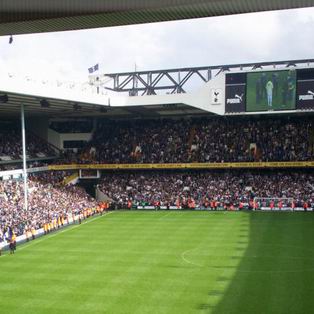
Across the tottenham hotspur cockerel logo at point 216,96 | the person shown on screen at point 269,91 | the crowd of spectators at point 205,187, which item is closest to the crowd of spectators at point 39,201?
the crowd of spectators at point 205,187

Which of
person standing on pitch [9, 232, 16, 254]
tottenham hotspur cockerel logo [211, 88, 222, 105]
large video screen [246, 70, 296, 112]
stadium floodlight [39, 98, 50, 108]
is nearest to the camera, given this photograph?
person standing on pitch [9, 232, 16, 254]

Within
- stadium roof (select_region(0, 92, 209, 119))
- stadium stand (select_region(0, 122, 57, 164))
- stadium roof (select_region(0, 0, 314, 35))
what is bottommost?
stadium stand (select_region(0, 122, 57, 164))

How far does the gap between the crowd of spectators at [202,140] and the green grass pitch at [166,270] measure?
39.4 feet

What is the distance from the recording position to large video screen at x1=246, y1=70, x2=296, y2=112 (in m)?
38.8

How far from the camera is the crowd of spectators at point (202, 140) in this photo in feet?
144

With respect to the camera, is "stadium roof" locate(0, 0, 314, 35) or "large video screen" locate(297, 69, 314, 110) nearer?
"stadium roof" locate(0, 0, 314, 35)

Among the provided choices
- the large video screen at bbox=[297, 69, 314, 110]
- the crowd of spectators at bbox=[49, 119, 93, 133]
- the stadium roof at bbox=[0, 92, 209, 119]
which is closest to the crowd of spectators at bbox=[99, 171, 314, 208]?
the stadium roof at bbox=[0, 92, 209, 119]

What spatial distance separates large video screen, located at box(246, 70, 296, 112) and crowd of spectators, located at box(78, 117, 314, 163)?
213 inches

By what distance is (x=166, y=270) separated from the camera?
66.8 ft

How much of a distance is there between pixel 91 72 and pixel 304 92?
1772 cm

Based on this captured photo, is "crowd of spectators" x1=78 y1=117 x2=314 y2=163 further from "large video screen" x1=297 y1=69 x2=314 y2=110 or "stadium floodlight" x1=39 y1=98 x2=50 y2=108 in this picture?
"stadium floodlight" x1=39 y1=98 x2=50 y2=108

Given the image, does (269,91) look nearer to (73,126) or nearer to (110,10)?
(73,126)

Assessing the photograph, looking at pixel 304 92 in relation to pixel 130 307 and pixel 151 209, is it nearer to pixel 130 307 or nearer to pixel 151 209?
pixel 151 209

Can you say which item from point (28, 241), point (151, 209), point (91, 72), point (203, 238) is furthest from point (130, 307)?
point (91, 72)
